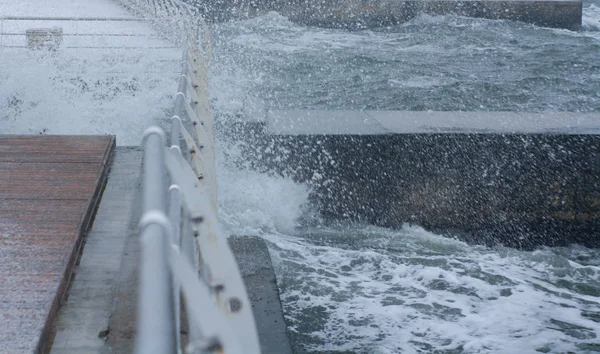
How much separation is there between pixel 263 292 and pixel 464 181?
3.04 m

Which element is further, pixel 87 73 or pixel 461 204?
pixel 87 73

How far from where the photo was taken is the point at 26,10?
47.6ft

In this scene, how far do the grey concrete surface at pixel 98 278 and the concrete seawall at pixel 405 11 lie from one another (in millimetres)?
18550

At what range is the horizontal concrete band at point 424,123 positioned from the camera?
727 centimetres

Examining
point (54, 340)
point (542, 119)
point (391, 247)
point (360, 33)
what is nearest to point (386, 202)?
point (391, 247)

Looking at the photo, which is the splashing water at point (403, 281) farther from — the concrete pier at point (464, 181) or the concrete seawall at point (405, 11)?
the concrete seawall at point (405, 11)

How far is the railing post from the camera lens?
1.11m

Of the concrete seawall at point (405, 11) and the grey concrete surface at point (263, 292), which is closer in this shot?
the grey concrete surface at point (263, 292)

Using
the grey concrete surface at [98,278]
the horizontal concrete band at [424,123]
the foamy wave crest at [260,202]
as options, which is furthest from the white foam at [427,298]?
the grey concrete surface at [98,278]

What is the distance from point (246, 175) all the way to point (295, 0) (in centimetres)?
1729

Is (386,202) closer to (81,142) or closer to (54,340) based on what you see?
(81,142)

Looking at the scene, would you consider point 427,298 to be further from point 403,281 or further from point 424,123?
point 424,123

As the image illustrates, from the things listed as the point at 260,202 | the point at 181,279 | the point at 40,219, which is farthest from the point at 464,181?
the point at 181,279

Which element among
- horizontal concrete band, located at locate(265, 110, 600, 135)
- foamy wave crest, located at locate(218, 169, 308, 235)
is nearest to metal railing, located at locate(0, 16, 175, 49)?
horizontal concrete band, located at locate(265, 110, 600, 135)
